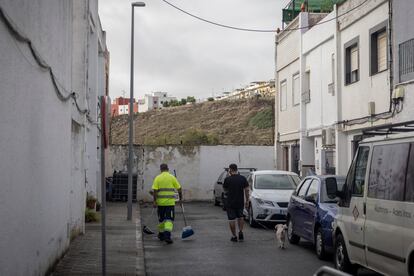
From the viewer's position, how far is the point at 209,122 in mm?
69125

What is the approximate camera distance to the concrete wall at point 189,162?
101ft

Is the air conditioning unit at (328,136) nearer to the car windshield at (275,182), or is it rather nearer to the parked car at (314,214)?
the car windshield at (275,182)

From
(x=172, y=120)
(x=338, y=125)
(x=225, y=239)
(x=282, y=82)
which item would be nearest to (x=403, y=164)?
(x=225, y=239)

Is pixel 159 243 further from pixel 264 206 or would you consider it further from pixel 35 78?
pixel 35 78

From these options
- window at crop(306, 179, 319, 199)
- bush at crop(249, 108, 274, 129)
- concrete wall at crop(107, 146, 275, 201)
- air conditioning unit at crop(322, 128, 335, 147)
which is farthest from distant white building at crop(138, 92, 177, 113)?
window at crop(306, 179, 319, 199)

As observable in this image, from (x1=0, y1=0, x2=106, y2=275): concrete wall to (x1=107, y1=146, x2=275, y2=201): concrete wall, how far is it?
56.5 ft

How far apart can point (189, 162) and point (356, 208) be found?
74.4ft

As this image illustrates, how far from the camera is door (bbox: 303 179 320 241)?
12.1 m

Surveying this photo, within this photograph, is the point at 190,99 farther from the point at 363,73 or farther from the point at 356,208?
the point at 356,208

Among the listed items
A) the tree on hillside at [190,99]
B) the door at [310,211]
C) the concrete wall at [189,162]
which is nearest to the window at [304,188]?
the door at [310,211]

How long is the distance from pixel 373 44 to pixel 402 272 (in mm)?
11759

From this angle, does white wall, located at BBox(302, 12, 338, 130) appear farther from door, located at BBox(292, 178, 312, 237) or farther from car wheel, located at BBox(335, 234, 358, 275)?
car wheel, located at BBox(335, 234, 358, 275)

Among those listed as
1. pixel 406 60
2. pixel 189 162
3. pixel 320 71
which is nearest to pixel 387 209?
pixel 406 60

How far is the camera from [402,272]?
282 inches
